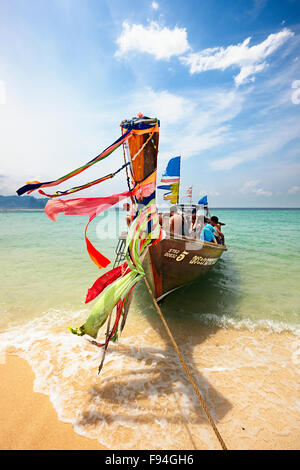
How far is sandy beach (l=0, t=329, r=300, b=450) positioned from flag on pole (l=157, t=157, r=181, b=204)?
7.84m

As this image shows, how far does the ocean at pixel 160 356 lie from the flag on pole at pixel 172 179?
496 centimetres

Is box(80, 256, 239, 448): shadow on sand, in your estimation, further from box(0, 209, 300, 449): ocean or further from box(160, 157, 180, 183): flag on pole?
box(160, 157, 180, 183): flag on pole

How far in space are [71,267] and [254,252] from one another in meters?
10.9

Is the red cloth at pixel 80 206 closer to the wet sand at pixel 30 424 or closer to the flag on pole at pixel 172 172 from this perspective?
the wet sand at pixel 30 424

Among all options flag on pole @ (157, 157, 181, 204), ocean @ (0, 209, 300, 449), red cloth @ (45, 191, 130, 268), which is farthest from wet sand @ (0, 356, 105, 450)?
flag on pole @ (157, 157, 181, 204)

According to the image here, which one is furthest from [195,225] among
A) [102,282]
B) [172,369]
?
[102,282]

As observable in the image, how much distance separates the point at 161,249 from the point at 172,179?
21.7 feet

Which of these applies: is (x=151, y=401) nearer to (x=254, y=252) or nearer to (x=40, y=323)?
(x=40, y=323)

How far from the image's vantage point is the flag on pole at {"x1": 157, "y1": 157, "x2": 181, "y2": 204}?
10039 millimetres

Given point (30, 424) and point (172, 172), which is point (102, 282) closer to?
point (30, 424)

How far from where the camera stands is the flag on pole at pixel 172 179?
1004 cm

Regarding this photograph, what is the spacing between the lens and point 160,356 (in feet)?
12.0

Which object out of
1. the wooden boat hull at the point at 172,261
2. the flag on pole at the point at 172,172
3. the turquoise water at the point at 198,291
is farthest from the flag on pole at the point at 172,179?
the wooden boat hull at the point at 172,261
